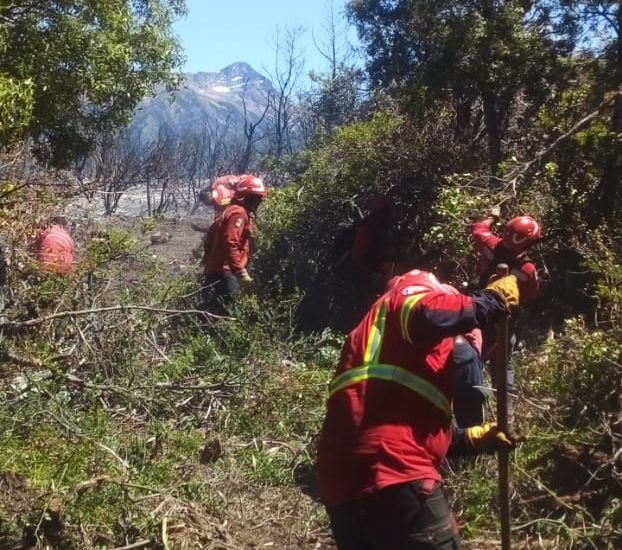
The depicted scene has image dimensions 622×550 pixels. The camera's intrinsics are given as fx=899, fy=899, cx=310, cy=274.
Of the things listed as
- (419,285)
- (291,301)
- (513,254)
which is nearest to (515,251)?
(513,254)

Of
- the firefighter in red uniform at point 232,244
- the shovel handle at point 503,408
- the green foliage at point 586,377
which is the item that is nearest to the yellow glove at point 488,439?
the shovel handle at point 503,408

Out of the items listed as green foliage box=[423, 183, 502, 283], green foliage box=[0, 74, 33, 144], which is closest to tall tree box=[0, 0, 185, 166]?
green foliage box=[0, 74, 33, 144]

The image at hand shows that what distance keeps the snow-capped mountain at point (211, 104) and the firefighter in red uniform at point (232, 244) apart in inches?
1658

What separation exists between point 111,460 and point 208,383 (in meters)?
1.30

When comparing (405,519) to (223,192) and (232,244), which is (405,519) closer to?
(232,244)

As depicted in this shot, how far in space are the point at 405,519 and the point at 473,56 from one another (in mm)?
6741

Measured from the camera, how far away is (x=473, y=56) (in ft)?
28.3

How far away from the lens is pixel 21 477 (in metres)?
4.17

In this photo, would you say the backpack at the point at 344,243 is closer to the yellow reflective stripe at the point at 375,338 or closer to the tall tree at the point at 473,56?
the tall tree at the point at 473,56

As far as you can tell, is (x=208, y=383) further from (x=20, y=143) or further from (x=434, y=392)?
(x=434, y=392)

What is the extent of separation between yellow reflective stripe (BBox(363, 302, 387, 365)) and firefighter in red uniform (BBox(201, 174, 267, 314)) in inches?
187

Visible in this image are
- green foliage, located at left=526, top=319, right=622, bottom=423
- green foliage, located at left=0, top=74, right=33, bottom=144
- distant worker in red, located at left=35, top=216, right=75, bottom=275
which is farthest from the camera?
distant worker in red, located at left=35, top=216, right=75, bottom=275

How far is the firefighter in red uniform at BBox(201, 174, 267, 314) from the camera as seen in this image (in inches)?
298

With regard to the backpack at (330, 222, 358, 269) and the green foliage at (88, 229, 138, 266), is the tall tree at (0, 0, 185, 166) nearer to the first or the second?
the green foliage at (88, 229, 138, 266)
